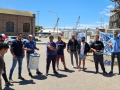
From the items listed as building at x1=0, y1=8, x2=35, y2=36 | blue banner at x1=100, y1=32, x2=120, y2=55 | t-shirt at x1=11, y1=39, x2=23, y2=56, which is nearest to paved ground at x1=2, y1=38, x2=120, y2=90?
t-shirt at x1=11, y1=39, x2=23, y2=56

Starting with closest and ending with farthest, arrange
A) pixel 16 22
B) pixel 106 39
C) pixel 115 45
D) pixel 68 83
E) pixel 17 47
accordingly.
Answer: pixel 68 83 < pixel 17 47 < pixel 115 45 < pixel 106 39 < pixel 16 22

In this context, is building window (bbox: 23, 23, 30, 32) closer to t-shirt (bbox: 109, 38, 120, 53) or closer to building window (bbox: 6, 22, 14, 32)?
building window (bbox: 6, 22, 14, 32)

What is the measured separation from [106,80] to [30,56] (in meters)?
3.24

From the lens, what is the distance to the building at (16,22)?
3928 centimetres

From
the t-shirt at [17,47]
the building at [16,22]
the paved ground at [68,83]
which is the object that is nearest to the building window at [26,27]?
the building at [16,22]

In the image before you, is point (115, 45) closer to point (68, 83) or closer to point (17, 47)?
point (68, 83)

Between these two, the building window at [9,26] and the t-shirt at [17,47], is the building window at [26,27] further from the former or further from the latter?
the t-shirt at [17,47]

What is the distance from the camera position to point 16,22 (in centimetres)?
4131

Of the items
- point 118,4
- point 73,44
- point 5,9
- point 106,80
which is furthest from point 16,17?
point 106,80

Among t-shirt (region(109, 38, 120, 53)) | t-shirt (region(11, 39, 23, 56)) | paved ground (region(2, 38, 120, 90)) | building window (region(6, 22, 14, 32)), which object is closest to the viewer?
paved ground (region(2, 38, 120, 90))

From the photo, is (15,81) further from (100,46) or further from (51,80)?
(100,46)

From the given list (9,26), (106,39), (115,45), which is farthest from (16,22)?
(115,45)

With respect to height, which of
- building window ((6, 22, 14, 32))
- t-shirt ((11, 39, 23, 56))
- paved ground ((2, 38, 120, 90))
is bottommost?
paved ground ((2, 38, 120, 90))

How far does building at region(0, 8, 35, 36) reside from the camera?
39281 mm
